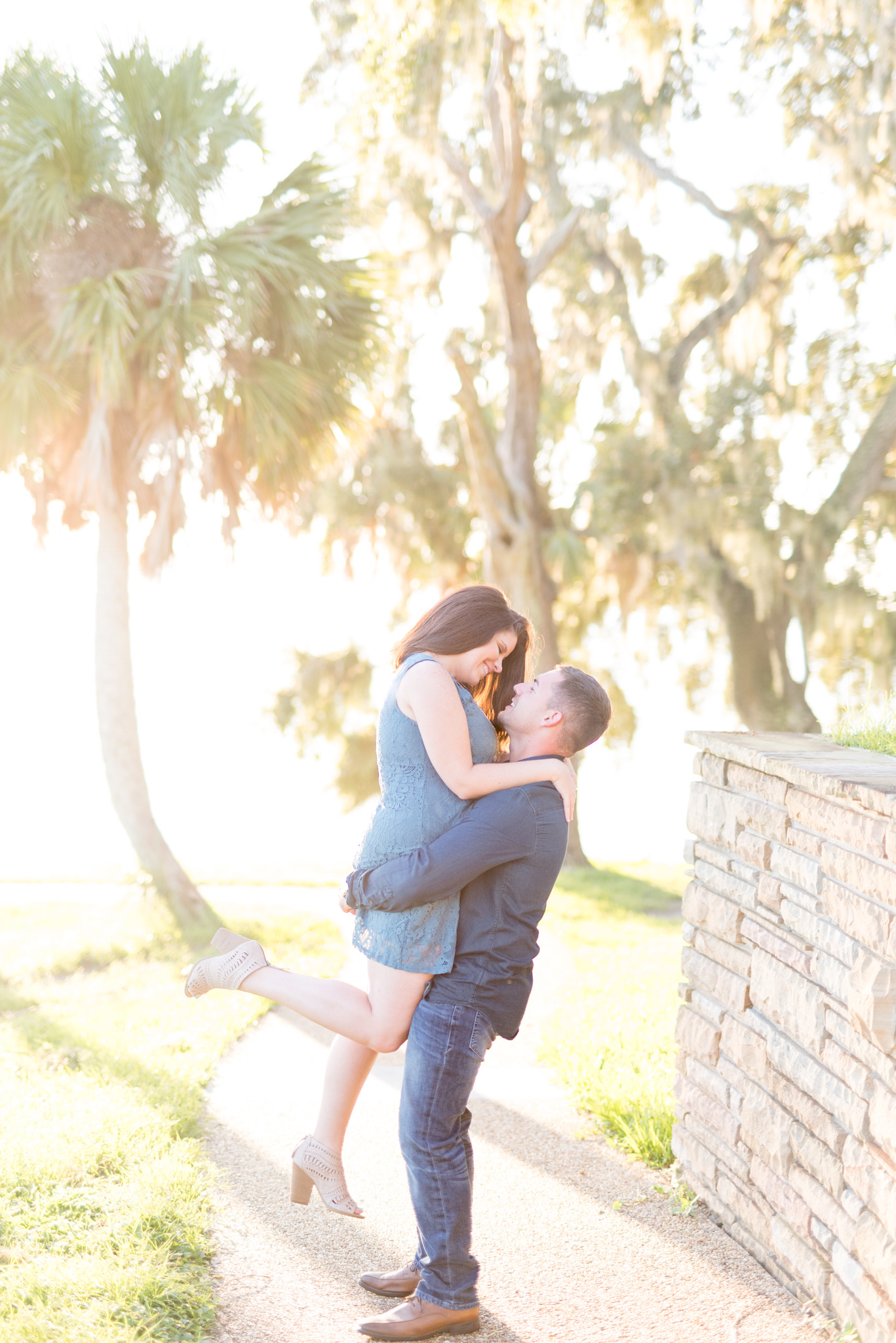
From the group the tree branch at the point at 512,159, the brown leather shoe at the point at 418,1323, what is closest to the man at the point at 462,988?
the brown leather shoe at the point at 418,1323

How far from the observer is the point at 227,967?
9.90 ft

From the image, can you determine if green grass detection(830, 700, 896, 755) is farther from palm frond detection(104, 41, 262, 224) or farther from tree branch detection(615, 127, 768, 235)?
tree branch detection(615, 127, 768, 235)

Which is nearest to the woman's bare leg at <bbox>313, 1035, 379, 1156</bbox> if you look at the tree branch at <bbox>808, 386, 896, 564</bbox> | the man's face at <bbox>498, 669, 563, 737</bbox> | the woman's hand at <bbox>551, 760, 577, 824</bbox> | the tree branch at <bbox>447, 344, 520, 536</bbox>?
the woman's hand at <bbox>551, 760, 577, 824</bbox>

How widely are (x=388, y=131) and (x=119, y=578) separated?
21.0ft

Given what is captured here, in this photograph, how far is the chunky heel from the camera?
3.07 metres

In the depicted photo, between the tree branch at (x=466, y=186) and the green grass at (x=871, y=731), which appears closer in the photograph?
the green grass at (x=871, y=731)

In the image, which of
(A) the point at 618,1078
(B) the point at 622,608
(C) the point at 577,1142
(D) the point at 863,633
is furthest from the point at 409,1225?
(B) the point at 622,608

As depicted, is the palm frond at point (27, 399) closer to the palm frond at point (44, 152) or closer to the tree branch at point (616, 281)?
the palm frond at point (44, 152)

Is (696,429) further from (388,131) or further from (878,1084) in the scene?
(878,1084)

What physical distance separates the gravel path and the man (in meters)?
0.21

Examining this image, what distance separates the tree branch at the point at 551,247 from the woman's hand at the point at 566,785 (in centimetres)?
1048

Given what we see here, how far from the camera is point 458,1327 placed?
276cm

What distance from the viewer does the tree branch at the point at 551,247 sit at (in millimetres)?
12055

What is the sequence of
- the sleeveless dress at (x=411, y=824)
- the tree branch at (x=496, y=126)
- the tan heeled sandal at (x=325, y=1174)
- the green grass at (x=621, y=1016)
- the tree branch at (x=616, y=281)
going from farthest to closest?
the tree branch at (x=616, y=281)
the tree branch at (x=496, y=126)
the green grass at (x=621, y=1016)
the tan heeled sandal at (x=325, y=1174)
the sleeveless dress at (x=411, y=824)
